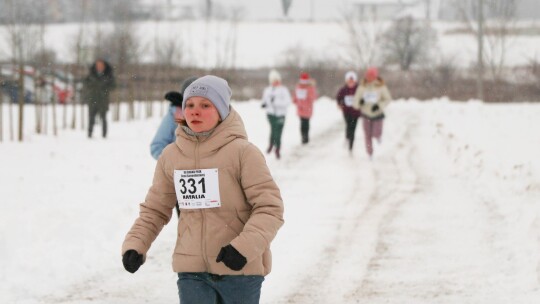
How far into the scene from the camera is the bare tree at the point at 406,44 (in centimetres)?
6047

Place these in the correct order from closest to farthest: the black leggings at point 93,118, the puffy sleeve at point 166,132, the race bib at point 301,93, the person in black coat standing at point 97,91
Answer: the puffy sleeve at point 166,132
the black leggings at point 93,118
the person in black coat standing at point 97,91
the race bib at point 301,93

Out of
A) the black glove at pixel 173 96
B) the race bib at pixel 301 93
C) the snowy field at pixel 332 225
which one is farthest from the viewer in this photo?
the race bib at pixel 301 93

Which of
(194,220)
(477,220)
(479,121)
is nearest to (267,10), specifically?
(479,121)

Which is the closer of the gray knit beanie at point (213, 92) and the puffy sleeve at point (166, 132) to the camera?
the gray knit beanie at point (213, 92)

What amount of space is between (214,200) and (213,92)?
0.52 m

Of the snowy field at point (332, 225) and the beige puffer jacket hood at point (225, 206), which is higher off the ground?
the beige puffer jacket hood at point (225, 206)

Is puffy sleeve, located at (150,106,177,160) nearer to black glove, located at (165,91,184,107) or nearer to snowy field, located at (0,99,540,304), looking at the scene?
snowy field, located at (0,99,540,304)

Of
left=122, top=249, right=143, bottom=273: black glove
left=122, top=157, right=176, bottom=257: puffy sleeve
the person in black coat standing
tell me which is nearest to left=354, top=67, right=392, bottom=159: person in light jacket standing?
the person in black coat standing

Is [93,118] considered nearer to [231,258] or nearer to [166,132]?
[166,132]

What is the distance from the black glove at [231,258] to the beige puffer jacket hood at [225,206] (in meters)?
0.13

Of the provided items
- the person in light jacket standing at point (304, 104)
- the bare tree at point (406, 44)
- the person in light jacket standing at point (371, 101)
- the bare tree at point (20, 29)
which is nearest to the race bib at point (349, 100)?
the person in light jacket standing at point (371, 101)

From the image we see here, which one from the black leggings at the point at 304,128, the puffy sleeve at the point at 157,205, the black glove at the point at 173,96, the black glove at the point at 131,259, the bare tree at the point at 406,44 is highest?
Result: the bare tree at the point at 406,44

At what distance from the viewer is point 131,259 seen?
3.99m

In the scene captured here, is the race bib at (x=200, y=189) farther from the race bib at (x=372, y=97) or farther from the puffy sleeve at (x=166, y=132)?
the race bib at (x=372, y=97)
